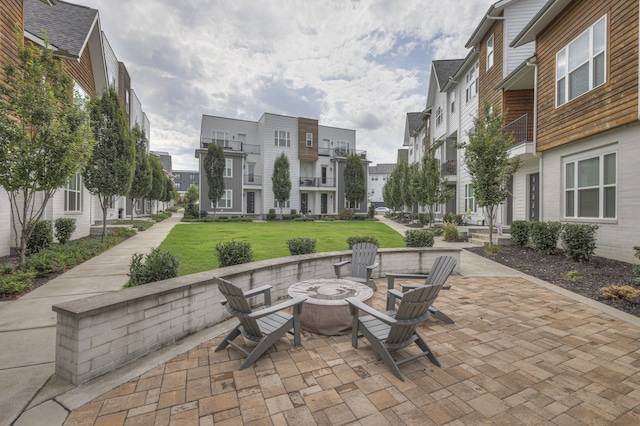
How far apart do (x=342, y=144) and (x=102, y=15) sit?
25155mm

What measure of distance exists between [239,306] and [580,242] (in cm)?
913

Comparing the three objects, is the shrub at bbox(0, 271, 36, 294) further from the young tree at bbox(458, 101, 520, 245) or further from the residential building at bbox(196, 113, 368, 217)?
the residential building at bbox(196, 113, 368, 217)

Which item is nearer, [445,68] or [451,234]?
[451,234]

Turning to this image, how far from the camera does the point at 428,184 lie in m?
17.7

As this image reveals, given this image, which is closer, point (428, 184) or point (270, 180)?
point (428, 184)

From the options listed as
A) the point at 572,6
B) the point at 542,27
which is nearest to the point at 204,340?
the point at 572,6

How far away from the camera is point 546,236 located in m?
9.26

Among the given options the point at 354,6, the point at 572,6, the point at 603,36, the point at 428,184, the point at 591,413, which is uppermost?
the point at 354,6

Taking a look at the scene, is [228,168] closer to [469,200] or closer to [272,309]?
[469,200]

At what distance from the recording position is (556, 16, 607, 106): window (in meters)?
8.24

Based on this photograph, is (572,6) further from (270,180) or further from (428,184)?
(270,180)

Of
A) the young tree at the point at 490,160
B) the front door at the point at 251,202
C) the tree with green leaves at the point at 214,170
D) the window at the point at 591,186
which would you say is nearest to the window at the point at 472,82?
the young tree at the point at 490,160

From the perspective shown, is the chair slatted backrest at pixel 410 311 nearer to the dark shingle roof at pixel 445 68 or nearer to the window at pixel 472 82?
the window at pixel 472 82

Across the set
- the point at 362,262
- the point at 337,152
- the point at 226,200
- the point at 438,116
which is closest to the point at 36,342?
the point at 362,262
